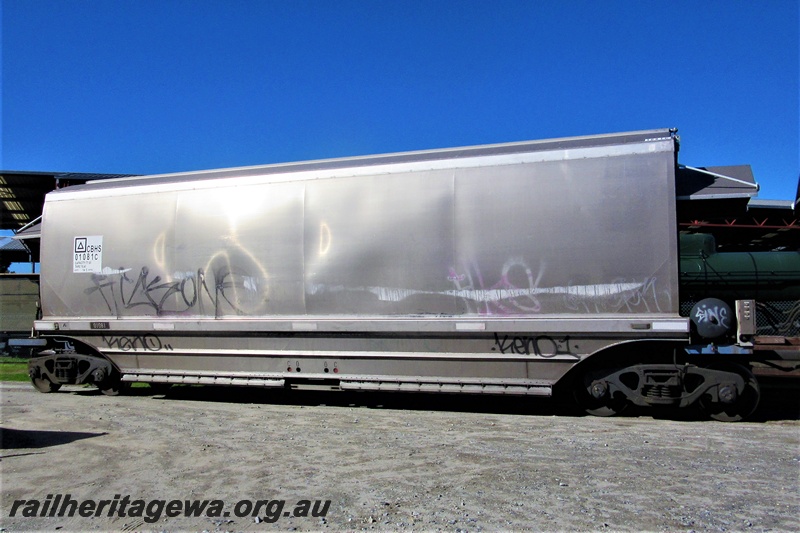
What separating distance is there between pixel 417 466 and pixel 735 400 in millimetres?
4735

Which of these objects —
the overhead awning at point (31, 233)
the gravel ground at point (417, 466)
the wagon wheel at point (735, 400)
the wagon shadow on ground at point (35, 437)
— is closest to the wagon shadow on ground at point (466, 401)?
the gravel ground at point (417, 466)

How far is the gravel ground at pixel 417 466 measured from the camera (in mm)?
4277

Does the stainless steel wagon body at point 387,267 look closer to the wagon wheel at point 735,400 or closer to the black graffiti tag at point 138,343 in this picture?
the black graffiti tag at point 138,343

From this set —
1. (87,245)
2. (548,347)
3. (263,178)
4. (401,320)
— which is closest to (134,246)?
(87,245)

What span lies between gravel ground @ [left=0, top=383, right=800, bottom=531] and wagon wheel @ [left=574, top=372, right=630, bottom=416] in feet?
0.70

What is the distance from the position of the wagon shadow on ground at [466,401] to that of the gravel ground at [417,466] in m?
0.11

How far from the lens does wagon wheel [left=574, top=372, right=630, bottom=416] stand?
7.77 metres

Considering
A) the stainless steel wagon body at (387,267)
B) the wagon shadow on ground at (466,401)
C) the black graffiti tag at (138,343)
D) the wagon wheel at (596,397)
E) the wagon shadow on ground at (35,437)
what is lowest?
the wagon shadow on ground at (466,401)

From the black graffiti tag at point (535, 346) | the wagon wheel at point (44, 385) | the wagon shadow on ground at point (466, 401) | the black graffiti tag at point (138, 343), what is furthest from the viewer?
the wagon wheel at point (44, 385)

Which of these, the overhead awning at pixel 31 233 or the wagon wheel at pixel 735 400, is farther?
the overhead awning at pixel 31 233

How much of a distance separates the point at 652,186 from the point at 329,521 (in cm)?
586

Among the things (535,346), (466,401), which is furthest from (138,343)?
(535,346)

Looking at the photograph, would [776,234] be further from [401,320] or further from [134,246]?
[134,246]

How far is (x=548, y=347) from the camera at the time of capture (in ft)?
25.5
